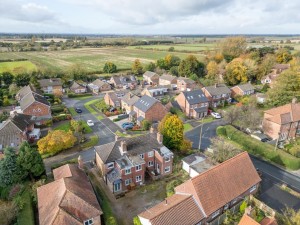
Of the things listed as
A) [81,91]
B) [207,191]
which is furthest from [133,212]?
[81,91]

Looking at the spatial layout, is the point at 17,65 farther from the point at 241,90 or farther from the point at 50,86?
the point at 241,90

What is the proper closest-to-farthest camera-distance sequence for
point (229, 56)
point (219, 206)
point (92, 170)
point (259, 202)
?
point (219, 206) < point (259, 202) < point (92, 170) < point (229, 56)

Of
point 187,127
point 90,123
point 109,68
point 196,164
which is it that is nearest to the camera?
point 196,164

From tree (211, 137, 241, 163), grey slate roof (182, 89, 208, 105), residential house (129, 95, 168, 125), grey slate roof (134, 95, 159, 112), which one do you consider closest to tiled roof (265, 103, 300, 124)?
tree (211, 137, 241, 163)

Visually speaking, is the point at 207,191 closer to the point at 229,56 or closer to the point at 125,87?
the point at 125,87

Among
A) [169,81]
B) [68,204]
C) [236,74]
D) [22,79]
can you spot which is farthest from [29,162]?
[236,74]

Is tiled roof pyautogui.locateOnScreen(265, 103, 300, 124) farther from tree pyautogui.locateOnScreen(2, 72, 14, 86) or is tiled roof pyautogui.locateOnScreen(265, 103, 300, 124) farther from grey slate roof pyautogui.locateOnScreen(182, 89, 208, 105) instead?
tree pyautogui.locateOnScreen(2, 72, 14, 86)
